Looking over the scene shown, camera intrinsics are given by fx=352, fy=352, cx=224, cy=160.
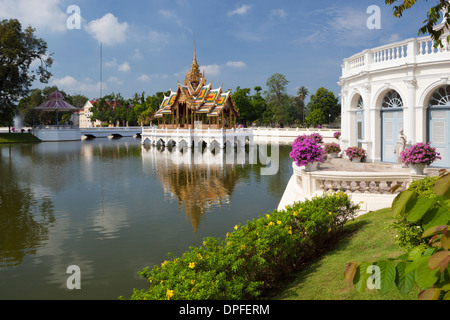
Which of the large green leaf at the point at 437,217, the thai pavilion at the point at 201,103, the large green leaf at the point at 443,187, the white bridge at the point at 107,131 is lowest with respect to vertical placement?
the large green leaf at the point at 437,217

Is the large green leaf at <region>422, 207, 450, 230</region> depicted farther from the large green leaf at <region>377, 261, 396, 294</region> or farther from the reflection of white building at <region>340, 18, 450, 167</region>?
the reflection of white building at <region>340, 18, 450, 167</region>

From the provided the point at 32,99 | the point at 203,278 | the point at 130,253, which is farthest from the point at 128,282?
the point at 32,99

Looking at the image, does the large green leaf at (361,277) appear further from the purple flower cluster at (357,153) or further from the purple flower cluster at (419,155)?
the purple flower cluster at (357,153)

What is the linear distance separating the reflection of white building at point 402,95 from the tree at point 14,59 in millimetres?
54174

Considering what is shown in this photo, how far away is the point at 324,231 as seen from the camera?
24.1 feet

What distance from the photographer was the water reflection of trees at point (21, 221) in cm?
980

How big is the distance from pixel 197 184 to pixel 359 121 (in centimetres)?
918

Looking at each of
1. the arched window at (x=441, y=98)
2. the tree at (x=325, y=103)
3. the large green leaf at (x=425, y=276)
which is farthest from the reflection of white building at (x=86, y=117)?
the large green leaf at (x=425, y=276)

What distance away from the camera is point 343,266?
603 centimetres

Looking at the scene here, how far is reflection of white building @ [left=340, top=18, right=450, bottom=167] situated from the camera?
13.5m

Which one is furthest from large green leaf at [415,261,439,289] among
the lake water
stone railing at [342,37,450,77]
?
stone railing at [342,37,450,77]

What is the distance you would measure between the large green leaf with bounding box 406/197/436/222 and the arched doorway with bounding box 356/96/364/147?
15.7 meters

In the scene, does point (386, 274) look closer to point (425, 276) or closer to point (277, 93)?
point (425, 276)
